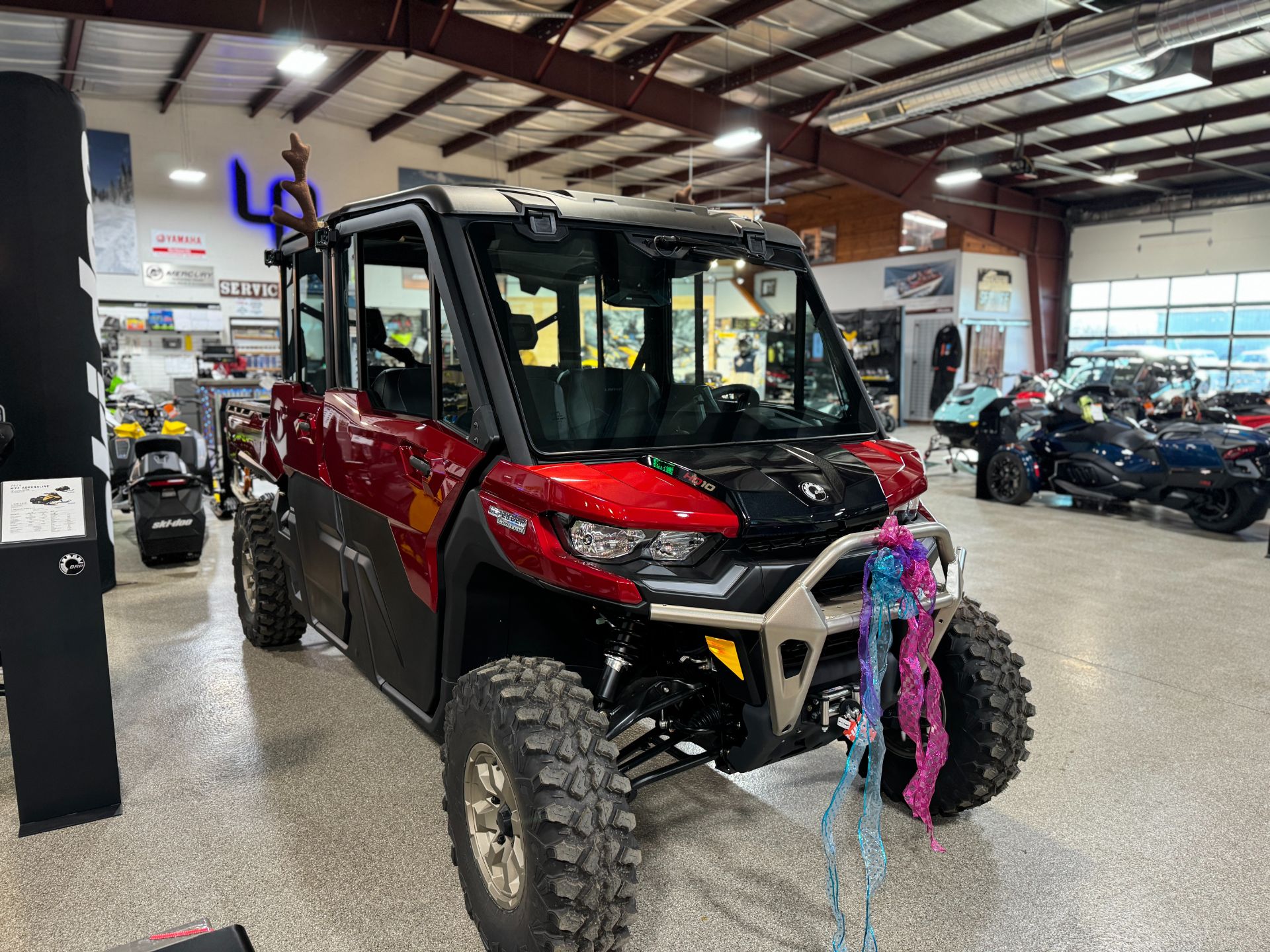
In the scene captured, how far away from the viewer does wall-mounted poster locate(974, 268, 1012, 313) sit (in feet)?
58.4

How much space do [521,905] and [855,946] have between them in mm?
879

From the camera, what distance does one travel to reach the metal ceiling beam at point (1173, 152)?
44.8ft

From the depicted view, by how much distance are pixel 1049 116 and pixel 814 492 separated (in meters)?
13.5

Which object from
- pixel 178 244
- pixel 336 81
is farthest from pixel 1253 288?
pixel 178 244

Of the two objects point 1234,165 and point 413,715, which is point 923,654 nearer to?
point 413,715

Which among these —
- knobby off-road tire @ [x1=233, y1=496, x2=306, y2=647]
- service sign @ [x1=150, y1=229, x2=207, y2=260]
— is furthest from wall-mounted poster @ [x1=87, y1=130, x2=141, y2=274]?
knobby off-road tire @ [x1=233, y1=496, x2=306, y2=647]

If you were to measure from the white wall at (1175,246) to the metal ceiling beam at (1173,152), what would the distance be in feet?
5.15

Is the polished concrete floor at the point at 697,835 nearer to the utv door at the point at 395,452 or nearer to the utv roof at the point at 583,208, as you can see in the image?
the utv door at the point at 395,452

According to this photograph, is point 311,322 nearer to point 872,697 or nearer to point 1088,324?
point 872,697

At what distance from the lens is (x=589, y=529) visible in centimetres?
205

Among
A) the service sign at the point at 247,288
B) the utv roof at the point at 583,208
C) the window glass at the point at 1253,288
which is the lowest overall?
the utv roof at the point at 583,208

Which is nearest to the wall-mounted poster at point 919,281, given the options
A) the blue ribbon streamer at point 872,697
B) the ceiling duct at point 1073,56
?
the ceiling duct at point 1073,56

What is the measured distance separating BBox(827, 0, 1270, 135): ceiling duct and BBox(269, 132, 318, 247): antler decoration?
311 inches

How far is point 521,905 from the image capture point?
200 centimetres
